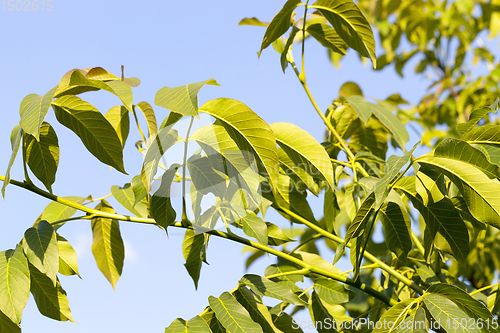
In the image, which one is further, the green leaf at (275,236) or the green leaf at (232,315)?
the green leaf at (275,236)

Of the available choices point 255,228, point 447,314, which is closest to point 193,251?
point 255,228

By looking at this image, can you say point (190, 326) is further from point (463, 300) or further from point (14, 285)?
point (463, 300)

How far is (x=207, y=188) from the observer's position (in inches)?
29.0

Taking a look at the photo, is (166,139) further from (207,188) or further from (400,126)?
(400,126)

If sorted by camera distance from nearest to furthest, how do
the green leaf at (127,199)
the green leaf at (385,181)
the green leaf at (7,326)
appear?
the green leaf at (385,181), the green leaf at (7,326), the green leaf at (127,199)

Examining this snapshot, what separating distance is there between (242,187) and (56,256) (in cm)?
35

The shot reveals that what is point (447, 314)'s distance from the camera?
611 mm

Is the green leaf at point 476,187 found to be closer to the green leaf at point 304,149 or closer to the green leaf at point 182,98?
the green leaf at point 304,149

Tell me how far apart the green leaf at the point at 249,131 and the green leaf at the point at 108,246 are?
0.46 m

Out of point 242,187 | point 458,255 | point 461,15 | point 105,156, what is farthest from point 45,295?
point 461,15

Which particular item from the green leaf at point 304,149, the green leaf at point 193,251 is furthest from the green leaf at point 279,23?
the green leaf at point 193,251

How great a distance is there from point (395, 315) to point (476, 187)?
0.26 m

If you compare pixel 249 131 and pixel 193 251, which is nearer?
pixel 249 131

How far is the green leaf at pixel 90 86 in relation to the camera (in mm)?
610
